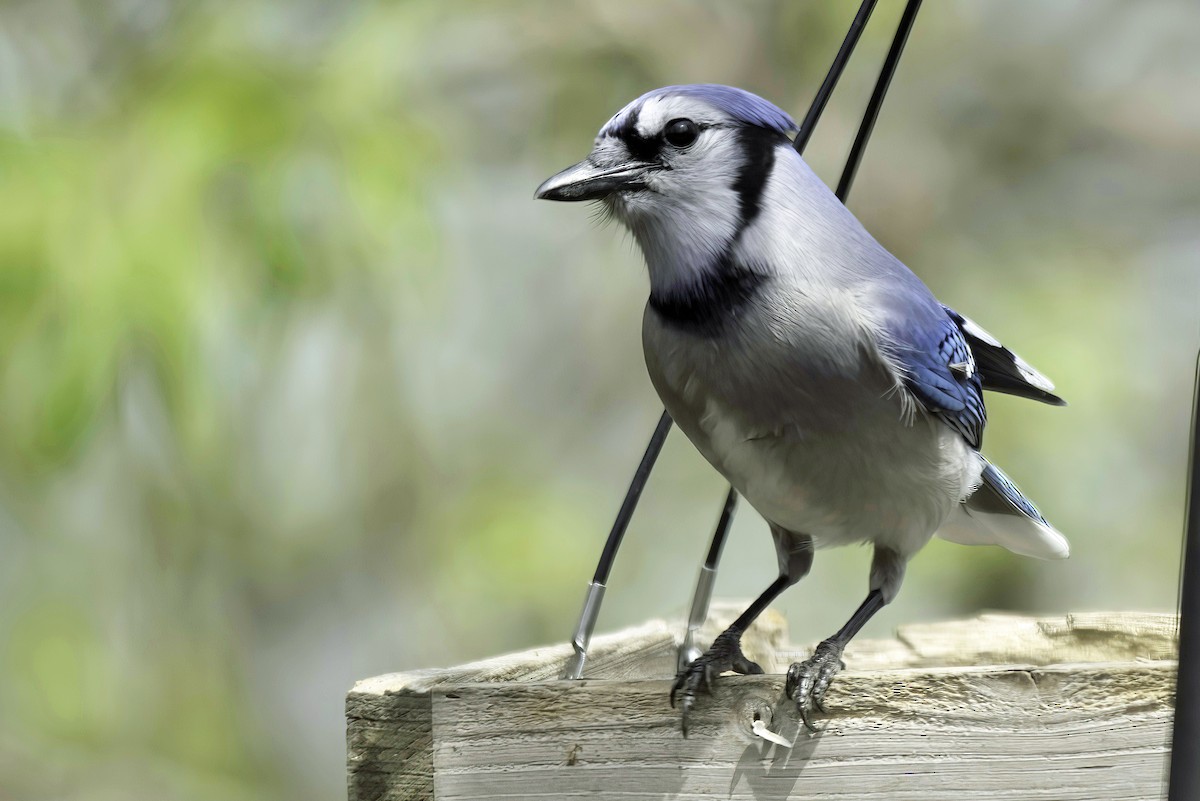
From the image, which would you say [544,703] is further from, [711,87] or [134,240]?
[134,240]

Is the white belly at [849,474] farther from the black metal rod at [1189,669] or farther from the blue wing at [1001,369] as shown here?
the black metal rod at [1189,669]

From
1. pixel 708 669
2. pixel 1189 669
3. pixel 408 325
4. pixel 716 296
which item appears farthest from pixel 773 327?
pixel 408 325

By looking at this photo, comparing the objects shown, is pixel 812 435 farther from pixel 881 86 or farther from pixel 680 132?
pixel 881 86

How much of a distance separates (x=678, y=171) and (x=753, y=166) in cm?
6

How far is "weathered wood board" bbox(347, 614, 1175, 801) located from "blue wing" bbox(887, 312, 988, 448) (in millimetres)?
230

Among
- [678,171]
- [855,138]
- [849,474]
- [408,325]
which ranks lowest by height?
[849,474]

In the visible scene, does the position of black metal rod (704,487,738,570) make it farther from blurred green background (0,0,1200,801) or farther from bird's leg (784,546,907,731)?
blurred green background (0,0,1200,801)

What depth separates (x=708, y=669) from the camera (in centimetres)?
98

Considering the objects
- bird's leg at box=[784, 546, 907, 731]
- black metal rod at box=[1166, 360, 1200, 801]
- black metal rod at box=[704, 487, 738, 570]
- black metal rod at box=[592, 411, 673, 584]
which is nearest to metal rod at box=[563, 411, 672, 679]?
black metal rod at box=[592, 411, 673, 584]

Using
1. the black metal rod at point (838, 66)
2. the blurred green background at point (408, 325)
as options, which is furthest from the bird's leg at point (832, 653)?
the blurred green background at point (408, 325)

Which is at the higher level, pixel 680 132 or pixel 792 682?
pixel 680 132

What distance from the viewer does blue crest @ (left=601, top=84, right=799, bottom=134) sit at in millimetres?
965

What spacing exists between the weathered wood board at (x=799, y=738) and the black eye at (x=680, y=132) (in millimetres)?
431

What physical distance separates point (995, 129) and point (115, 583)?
226cm
